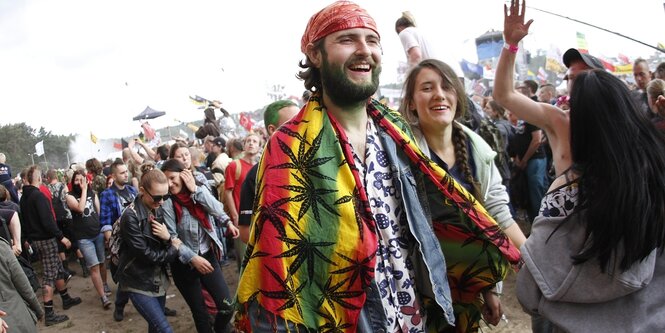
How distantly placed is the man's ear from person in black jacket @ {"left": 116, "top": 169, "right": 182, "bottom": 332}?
7.74 ft

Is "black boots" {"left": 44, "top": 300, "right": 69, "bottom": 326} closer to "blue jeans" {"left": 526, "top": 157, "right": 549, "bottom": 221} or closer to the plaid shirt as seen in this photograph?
the plaid shirt

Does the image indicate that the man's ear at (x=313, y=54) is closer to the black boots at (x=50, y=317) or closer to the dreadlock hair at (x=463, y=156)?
the dreadlock hair at (x=463, y=156)

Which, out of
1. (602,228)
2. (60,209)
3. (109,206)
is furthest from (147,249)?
(60,209)

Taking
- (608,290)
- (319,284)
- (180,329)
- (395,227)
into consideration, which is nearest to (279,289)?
(319,284)

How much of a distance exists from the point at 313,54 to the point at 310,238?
0.75m

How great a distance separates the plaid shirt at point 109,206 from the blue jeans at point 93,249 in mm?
257

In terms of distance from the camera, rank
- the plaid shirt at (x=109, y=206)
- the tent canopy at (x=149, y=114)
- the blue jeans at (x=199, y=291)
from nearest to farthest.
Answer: the blue jeans at (x=199, y=291) → the plaid shirt at (x=109, y=206) → the tent canopy at (x=149, y=114)

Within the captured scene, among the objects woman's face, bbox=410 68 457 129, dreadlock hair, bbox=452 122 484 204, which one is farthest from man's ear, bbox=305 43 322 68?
dreadlock hair, bbox=452 122 484 204

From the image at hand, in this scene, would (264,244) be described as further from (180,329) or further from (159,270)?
(180,329)

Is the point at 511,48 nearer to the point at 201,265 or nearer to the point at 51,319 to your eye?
the point at 201,265

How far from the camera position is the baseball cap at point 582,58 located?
272 cm

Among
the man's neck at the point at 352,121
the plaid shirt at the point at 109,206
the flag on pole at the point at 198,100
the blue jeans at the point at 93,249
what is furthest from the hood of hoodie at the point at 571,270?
the flag on pole at the point at 198,100

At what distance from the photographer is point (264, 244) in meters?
1.57

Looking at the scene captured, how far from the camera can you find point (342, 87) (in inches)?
69.9
